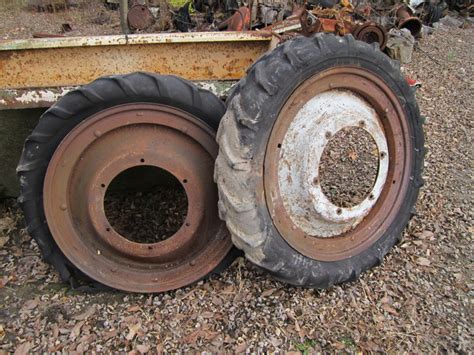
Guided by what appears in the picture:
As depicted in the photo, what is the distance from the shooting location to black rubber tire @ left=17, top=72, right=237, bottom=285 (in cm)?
226

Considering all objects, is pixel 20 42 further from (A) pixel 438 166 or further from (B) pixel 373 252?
(A) pixel 438 166

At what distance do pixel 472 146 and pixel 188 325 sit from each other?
12.1ft

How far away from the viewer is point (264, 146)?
89.0 inches

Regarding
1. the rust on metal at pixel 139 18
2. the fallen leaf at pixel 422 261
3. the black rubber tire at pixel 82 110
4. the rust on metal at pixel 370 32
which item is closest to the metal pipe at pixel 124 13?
the rust on metal at pixel 139 18

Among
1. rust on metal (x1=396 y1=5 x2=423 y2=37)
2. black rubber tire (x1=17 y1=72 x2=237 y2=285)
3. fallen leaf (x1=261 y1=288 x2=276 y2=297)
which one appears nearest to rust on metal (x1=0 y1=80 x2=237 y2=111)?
black rubber tire (x1=17 y1=72 x2=237 y2=285)

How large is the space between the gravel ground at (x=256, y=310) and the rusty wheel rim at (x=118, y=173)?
18 centimetres

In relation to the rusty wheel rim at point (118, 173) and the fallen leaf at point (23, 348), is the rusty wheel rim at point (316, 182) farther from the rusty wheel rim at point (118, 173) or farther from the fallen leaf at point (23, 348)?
the fallen leaf at point (23, 348)

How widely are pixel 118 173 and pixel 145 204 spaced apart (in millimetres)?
1035

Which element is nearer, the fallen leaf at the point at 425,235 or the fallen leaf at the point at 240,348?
the fallen leaf at the point at 240,348

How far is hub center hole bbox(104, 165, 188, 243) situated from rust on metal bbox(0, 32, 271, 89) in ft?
2.67

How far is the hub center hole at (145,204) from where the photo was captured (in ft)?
10.4

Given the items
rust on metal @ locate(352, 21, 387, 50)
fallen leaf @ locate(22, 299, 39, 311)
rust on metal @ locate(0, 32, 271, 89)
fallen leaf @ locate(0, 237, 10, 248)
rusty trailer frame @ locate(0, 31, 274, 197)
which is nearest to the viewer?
fallen leaf @ locate(22, 299, 39, 311)

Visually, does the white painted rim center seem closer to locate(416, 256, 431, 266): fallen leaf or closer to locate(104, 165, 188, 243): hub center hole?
locate(416, 256, 431, 266): fallen leaf

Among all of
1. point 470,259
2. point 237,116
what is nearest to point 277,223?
point 237,116
